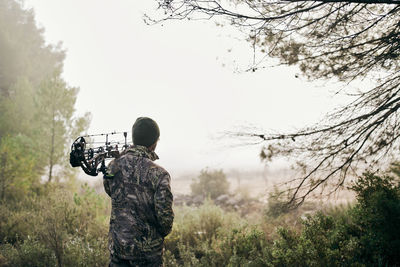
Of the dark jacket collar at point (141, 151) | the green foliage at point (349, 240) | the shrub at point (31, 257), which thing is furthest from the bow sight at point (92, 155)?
the shrub at point (31, 257)

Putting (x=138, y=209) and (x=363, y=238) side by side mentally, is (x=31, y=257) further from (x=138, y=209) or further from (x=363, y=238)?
(x=363, y=238)

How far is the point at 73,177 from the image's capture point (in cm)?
1127

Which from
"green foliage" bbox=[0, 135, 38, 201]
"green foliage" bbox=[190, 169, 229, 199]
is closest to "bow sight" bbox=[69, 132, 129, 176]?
"green foliage" bbox=[0, 135, 38, 201]

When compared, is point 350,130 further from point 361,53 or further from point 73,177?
point 73,177

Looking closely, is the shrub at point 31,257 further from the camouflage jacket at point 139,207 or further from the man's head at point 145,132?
the man's head at point 145,132

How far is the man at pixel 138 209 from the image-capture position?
206cm

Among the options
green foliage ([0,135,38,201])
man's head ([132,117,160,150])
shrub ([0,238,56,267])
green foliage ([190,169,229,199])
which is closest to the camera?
man's head ([132,117,160,150])

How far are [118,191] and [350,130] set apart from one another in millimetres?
3422

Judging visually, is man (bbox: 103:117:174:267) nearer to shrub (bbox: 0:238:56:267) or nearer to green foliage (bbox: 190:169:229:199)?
shrub (bbox: 0:238:56:267)

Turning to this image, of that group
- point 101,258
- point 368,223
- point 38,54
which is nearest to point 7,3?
point 38,54

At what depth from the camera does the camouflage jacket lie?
2062 millimetres

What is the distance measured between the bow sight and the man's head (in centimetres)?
29

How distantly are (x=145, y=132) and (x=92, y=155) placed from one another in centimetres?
60

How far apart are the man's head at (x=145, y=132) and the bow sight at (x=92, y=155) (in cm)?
29
